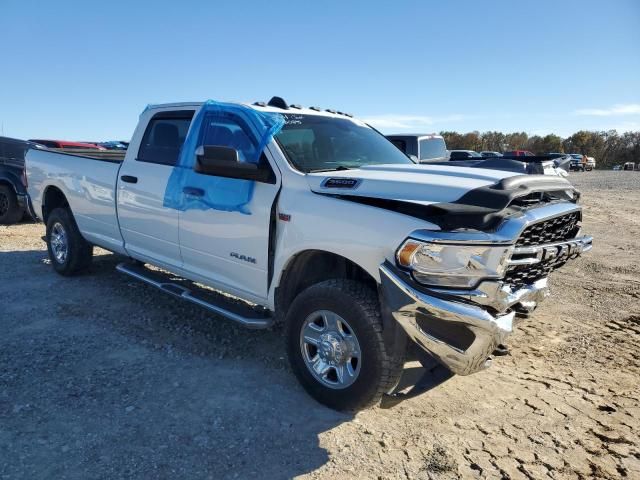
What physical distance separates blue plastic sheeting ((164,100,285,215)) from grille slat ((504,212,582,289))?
1.87 metres

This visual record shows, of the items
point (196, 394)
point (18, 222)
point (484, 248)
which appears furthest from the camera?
point (18, 222)

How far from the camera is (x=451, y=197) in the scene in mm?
2875

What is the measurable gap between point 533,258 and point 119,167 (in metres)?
4.05

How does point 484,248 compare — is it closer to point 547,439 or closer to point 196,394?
point 547,439

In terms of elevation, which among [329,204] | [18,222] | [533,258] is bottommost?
[18,222]

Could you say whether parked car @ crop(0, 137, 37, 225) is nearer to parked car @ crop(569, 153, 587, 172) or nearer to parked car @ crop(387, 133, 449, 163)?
parked car @ crop(387, 133, 449, 163)

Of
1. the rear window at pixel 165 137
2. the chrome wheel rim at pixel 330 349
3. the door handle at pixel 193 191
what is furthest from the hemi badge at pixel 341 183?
the rear window at pixel 165 137

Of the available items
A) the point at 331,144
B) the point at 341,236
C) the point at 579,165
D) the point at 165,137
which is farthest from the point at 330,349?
the point at 579,165

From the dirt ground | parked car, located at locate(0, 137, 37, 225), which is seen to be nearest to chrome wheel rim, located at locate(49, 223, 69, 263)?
the dirt ground

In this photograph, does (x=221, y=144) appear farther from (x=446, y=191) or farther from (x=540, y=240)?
(x=540, y=240)

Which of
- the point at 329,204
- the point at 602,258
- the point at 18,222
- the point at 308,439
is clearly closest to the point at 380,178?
the point at 329,204

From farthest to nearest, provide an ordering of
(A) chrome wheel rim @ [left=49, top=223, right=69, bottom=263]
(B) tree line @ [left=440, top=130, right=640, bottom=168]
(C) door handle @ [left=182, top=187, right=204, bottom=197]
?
(B) tree line @ [left=440, top=130, right=640, bottom=168], (A) chrome wheel rim @ [left=49, top=223, right=69, bottom=263], (C) door handle @ [left=182, top=187, right=204, bottom=197]

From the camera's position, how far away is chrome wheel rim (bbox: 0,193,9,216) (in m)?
10.4

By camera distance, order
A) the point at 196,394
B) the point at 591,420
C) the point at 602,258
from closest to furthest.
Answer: the point at 591,420, the point at 196,394, the point at 602,258
